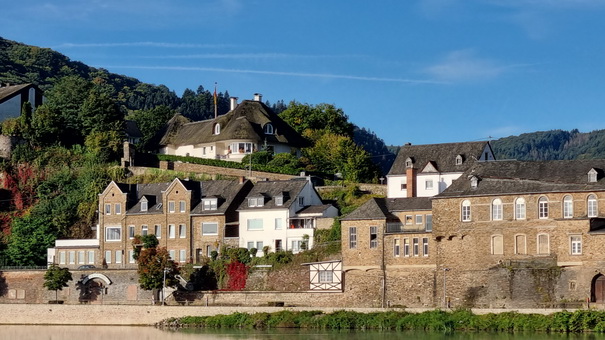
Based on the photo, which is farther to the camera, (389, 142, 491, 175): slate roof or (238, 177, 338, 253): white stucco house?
(389, 142, 491, 175): slate roof

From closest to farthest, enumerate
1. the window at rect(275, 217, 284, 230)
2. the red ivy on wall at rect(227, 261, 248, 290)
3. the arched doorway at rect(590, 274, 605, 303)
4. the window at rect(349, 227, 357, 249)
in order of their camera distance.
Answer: the arched doorway at rect(590, 274, 605, 303)
the window at rect(349, 227, 357, 249)
the red ivy on wall at rect(227, 261, 248, 290)
the window at rect(275, 217, 284, 230)

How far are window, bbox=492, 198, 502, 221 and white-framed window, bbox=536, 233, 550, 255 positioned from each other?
103 inches

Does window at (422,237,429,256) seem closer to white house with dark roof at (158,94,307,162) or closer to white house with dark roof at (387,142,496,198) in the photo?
white house with dark roof at (387,142,496,198)

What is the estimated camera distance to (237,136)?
306 ft

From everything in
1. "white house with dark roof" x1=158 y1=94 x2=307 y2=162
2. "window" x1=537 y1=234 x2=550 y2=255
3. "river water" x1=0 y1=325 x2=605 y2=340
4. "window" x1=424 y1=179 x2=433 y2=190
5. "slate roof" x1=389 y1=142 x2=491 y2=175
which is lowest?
"river water" x1=0 y1=325 x2=605 y2=340

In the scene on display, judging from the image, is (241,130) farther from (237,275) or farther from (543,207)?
(543,207)

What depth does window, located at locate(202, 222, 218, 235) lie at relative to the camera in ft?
251

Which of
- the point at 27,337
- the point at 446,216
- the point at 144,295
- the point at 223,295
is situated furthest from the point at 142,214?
the point at 446,216

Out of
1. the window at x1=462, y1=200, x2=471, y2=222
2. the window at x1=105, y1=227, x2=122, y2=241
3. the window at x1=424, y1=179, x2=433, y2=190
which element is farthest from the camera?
the window at x1=105, y1=227, x2=122, y2=241

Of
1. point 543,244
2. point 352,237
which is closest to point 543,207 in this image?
point 543,244

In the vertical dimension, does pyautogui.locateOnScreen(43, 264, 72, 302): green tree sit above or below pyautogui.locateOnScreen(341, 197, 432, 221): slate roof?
below

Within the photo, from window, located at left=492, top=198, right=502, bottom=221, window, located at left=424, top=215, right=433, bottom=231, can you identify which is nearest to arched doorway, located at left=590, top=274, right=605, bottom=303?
window, located at left=492, top=198, right=502, bottom=221

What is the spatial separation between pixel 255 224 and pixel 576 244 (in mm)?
23846

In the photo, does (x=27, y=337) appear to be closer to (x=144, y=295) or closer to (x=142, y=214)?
(x=144, y=295)
